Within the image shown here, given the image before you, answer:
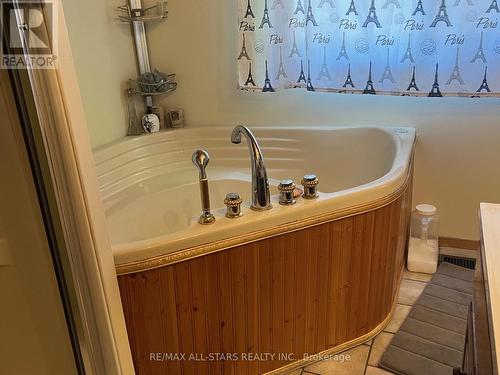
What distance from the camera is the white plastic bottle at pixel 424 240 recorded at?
90.7 inches

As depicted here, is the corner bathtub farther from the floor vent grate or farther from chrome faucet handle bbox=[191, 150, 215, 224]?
the floor vent grate

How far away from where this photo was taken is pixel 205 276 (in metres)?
1.38

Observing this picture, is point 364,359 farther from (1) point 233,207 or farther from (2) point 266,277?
(1) point 233,207

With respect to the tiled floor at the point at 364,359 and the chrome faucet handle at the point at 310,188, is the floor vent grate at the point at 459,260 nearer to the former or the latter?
the tiled floor at the point at 364,359

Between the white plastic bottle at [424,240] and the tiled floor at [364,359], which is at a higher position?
the white plastic bottle at [424,240]

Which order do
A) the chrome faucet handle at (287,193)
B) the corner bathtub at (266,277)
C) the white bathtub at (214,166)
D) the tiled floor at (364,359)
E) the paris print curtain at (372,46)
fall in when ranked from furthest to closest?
1. the white bathtub at (214,166)
2. the paris print curtain at (372,46)
3. the tiled floor at (364,359)
4. the chrome faucet handle at (287,193)
5. the corner bathtub at (266,277)

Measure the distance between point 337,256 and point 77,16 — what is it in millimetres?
1756

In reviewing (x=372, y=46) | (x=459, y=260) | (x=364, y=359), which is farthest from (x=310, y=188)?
(x=459, y=260)

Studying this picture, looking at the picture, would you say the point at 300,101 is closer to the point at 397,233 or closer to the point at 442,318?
the point at 397,233

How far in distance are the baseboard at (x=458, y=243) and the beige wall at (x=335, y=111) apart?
29mm

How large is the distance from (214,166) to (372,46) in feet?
3.78

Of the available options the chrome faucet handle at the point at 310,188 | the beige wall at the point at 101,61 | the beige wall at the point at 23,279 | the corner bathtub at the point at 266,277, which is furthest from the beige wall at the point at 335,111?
the beige wall at the point at 23,279

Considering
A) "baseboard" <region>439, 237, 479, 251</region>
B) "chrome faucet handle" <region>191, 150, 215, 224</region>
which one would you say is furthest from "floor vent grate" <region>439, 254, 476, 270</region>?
"chrome faucet handle" <region>191, 150, 215, 224</region>

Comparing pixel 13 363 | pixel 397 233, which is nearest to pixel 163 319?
pixel 13 363
